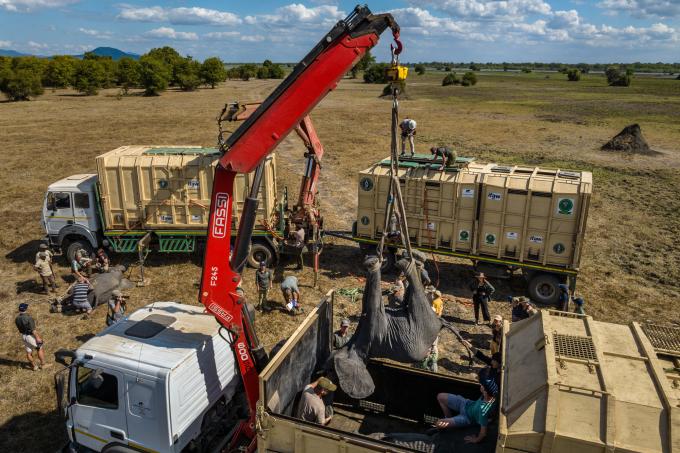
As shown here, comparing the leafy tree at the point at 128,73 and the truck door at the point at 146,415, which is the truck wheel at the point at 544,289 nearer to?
the truck door at the point at 146,415

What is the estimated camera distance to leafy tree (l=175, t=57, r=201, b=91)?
278ft

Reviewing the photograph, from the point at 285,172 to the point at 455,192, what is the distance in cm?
1550

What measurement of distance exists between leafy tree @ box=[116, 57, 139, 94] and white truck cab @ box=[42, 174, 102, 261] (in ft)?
228

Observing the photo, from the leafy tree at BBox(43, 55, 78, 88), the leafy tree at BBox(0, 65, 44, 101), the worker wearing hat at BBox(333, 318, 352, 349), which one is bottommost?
the worker wearing hat at BBox(333, 318, 352, 349)

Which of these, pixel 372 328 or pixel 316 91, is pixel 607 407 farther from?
pixel 316 91

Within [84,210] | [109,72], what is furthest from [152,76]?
[84,210]

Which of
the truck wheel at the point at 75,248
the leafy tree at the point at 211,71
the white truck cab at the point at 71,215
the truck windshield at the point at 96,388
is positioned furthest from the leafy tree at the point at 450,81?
the truck windshield at the point at 96,388

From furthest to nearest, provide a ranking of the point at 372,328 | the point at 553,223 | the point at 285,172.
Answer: the point at 285,172, the point at 553,223, the point at 372,328

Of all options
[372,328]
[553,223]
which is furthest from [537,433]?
[553,223]

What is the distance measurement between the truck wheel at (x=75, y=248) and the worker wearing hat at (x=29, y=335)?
17.1ft

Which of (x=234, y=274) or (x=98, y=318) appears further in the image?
(x=98, y=318)

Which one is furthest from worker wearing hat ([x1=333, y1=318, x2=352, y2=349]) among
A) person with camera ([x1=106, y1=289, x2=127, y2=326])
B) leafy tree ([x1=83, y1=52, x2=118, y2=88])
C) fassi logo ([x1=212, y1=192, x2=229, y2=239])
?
leafy tree ([x1=83, y1=52, x2=118, y2=88])

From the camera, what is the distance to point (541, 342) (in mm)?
5961

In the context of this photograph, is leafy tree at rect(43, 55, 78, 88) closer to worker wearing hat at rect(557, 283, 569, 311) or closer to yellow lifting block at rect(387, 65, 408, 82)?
worker wearing hat at rect(557, 283, 569, 311)
